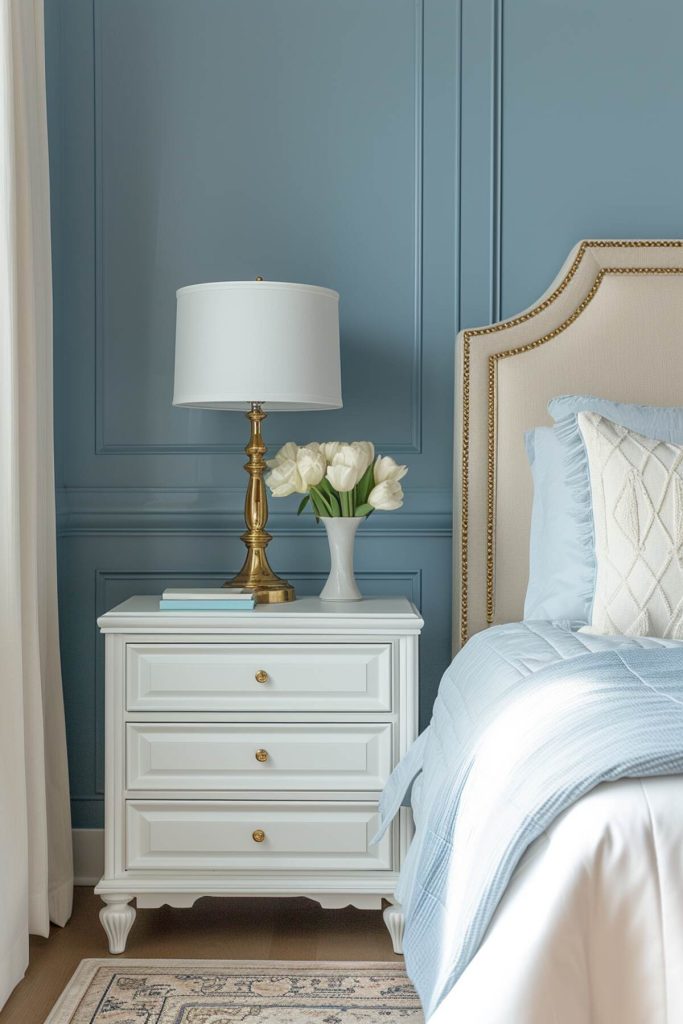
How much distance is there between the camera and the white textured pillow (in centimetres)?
202

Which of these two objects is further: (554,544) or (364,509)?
(364,509)

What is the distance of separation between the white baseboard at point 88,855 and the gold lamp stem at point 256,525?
80cm

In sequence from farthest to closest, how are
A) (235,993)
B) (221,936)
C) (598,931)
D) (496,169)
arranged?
(496,169) → (221,936) → (235,993) → (598,931)

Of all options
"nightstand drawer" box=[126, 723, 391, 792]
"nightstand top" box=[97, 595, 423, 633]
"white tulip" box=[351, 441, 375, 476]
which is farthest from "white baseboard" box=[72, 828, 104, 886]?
"white tulip" box=[351, 441, 375, 476]

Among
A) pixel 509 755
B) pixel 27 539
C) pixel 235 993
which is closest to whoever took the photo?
pixel 509 755

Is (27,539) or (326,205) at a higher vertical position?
(326,205)

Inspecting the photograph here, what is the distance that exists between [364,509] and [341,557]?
0.41 ft

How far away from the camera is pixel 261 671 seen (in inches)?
88.0

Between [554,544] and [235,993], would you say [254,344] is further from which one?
[235,993]

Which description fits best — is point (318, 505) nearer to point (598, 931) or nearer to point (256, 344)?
point (256, 344)

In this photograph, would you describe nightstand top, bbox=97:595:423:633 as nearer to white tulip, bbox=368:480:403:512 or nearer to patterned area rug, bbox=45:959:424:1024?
white tulip, bbox=368:480:403:512

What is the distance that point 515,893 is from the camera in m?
1.25

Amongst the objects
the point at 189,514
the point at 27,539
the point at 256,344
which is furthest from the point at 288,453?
the point at 27,539

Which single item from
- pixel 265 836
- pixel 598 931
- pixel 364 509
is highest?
pixel 364 509
